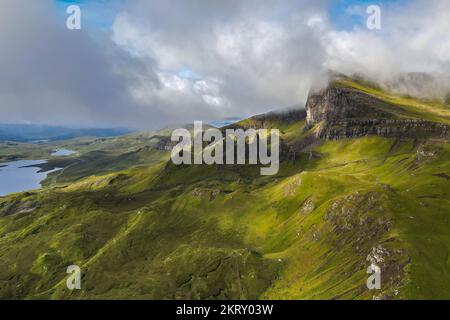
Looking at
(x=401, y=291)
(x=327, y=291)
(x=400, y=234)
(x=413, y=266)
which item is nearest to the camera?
(x=401, y=291)
